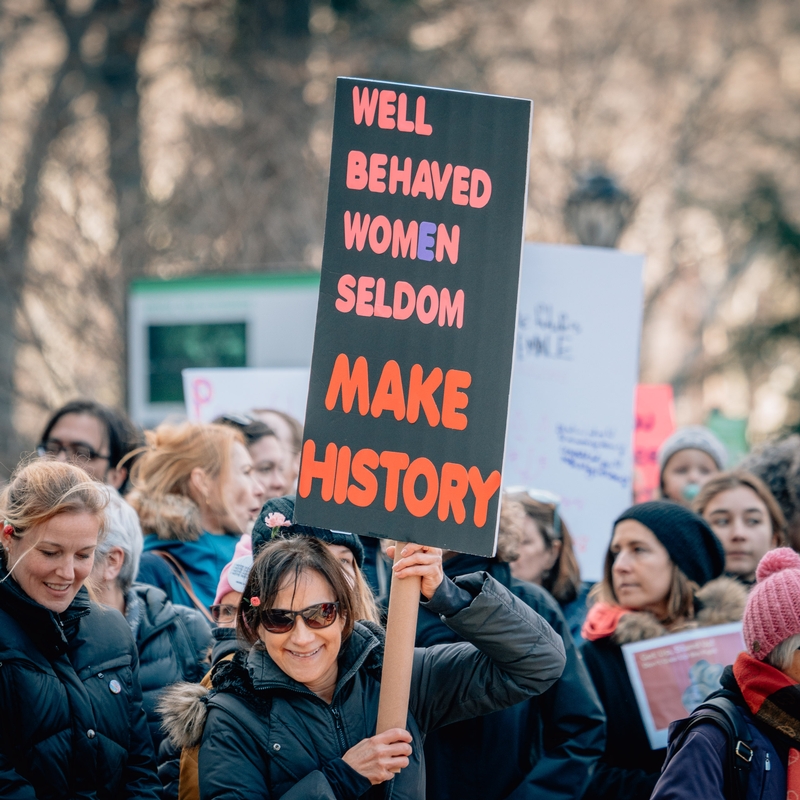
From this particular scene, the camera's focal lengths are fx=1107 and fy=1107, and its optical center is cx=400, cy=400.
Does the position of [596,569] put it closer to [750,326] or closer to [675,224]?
[750,326]

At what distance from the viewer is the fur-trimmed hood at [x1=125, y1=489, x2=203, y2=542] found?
4000mm

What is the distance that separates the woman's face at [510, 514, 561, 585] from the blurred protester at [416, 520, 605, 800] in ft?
2.38

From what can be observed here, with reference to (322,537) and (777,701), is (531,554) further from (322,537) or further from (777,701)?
(777,701)

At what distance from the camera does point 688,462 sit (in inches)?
230

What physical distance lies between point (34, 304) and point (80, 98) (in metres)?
2.57

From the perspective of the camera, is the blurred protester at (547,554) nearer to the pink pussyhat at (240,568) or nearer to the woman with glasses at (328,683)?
the pink pussyhat at (240,568)

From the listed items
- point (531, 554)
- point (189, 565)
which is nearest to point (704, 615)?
point (531, 554)

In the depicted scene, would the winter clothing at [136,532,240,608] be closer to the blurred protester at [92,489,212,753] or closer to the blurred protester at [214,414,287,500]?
the blurred protester at [92,489,212,753]

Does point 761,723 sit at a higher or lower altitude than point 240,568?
lower

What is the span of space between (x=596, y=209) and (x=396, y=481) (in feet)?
23.3

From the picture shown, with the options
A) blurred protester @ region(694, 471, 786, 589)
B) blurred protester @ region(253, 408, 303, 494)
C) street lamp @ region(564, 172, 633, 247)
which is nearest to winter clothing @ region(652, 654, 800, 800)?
blurred protester @ region(694, 471, 786, 589)

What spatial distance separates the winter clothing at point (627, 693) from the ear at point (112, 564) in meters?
1.55

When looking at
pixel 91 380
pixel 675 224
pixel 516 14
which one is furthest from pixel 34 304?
pixel 675 224

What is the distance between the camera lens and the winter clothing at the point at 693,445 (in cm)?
586
